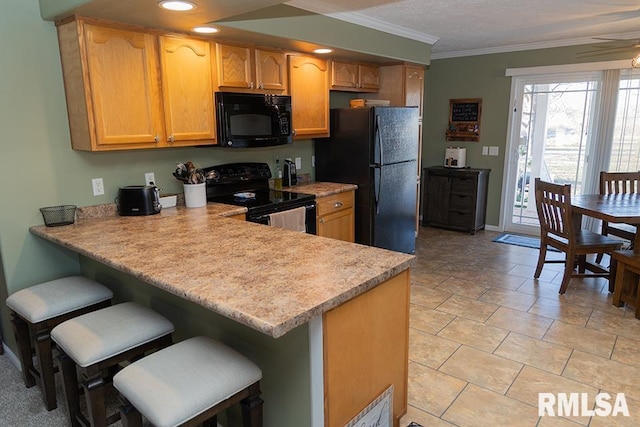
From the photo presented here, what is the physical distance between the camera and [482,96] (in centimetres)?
578

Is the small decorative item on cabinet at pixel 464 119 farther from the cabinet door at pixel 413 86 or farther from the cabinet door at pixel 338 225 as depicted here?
the cabinet door at pixel 338 225

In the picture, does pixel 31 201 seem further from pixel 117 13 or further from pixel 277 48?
pixel 277 48

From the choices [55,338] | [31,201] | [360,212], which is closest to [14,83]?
[31,201]

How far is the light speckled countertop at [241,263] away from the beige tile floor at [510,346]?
104 centimetres

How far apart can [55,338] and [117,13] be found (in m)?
1.74

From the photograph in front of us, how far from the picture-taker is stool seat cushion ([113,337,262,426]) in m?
1.37

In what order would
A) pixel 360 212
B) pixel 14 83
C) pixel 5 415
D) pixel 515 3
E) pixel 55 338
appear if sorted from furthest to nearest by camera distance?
1. pixel 360 212
2. pixel 515 3
3. pixel 14 83
4. pixel 5 415
5. pixel 55 338

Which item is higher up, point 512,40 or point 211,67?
point 512,40

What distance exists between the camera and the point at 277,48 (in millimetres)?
3533

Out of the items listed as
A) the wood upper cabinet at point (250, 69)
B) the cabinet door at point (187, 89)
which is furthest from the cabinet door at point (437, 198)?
the cabinet door at point (187, 89)

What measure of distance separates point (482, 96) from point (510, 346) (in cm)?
393

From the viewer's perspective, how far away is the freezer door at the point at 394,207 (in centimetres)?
420

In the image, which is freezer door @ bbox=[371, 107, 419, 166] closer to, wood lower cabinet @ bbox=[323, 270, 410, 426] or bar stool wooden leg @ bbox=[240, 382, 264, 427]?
wood lower cabinet @ bbox=[323, 270, 410, 426]

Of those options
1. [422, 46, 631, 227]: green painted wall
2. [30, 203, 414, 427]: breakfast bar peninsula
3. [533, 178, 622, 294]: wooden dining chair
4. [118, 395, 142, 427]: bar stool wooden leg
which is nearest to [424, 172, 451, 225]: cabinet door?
[422, 46, 631, 227]: green painted wall
